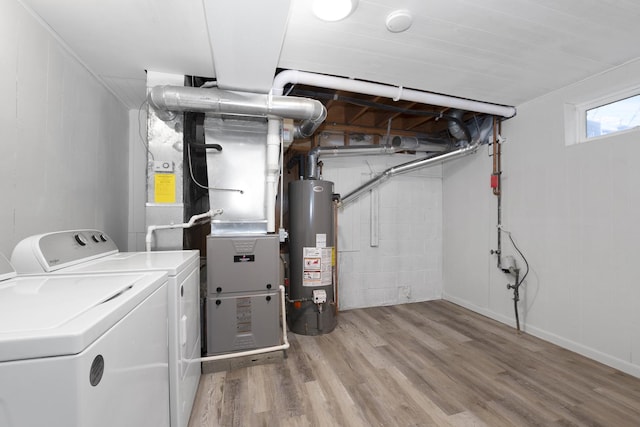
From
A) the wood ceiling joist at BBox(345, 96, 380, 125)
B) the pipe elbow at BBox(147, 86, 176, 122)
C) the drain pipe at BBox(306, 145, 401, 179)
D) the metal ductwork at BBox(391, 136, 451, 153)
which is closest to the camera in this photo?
the pipe elbow at BBox(147, 86, 176, 122)

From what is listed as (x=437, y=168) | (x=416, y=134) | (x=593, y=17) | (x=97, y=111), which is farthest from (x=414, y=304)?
(x=97, y=111)

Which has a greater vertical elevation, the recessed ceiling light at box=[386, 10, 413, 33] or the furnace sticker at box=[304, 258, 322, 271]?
the recessed ceiling light at box=[386, 10, 413, 33]

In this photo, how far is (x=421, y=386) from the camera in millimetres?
1806

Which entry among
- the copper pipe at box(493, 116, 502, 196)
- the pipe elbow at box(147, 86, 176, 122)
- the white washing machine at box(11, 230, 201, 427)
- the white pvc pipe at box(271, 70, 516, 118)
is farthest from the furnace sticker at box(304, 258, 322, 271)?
the copper pipe at box(493, 116, 502, 196)

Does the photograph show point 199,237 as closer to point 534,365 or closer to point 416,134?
point 416,134

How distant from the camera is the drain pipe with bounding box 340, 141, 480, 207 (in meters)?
3.10

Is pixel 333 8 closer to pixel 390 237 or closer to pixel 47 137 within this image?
pixel 47 137

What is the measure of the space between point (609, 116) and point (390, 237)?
228cm

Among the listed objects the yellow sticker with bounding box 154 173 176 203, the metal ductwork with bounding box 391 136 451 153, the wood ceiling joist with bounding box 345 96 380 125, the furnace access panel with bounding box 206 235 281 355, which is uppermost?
the wood ceiling joist with bounding box 345 96 380 125

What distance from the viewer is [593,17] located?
1.51m

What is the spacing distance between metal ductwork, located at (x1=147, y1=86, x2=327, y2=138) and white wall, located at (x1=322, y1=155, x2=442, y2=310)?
128cm

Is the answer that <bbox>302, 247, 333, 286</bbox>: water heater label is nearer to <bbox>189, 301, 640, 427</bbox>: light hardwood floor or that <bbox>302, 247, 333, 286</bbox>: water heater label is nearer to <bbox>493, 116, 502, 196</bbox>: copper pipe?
<bbox>189, 301, 640, 427</bbox>: light hardwood floor

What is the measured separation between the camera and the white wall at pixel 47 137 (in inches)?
48.4

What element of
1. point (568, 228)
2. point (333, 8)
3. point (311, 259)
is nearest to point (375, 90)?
point (333, 8)
